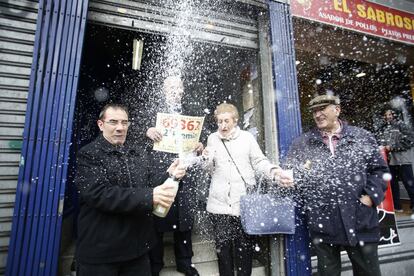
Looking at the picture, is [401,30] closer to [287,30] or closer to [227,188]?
[287,30]

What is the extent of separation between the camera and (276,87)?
13.3 feet

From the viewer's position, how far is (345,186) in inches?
112

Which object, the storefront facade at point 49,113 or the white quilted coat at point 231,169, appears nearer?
the storefront facade at point 49,113

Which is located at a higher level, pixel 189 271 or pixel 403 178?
pixel 403 178

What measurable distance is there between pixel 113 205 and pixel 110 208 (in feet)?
0.13

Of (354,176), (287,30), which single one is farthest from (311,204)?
(287,30)

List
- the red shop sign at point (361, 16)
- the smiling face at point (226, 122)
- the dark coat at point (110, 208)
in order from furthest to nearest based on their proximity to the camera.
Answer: the red shop sign at point (361, 16) → the smiling face at point (226, 122) → the dark coat at point (110, 208)

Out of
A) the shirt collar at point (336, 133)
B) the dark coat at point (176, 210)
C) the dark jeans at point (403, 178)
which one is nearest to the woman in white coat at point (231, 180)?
the dark coat at point (176, 210)

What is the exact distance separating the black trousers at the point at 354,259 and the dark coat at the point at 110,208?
89.2 inches

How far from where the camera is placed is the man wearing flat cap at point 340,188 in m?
2.77

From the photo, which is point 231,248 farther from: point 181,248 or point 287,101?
point 287,101

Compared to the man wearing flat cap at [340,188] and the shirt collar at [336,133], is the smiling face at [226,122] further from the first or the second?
the shirt collar at [336,133]

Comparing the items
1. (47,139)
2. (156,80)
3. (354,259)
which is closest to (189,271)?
(354,259)

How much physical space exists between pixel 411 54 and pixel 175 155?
786cm
